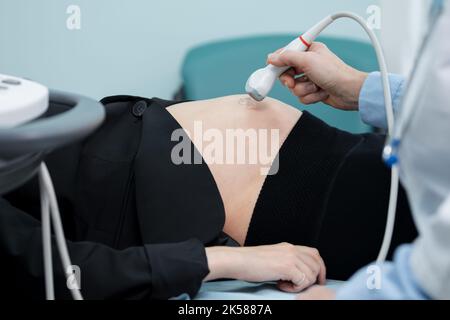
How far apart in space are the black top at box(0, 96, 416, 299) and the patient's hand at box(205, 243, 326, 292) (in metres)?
0.04

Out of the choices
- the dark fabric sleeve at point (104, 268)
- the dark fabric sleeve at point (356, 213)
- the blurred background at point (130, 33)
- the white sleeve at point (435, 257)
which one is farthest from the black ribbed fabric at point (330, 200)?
the blurred background at point (130, 33)

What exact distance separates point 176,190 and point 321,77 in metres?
0.35

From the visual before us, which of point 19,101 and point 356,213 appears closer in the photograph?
Result: point 19,101

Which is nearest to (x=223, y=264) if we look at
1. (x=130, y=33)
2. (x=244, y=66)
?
(x=244, y=66)

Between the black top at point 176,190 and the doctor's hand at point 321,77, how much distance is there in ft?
0.23

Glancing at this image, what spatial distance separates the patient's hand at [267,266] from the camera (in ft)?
3.32

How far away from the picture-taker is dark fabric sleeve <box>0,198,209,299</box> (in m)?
0.94

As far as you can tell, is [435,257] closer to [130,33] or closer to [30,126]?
[30,126]

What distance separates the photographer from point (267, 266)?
3.38 feet

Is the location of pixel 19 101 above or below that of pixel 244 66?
above

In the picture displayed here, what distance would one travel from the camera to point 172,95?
82.4 inches

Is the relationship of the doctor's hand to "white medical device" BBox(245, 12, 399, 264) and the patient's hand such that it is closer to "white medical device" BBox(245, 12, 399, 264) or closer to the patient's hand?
"white medical device" BBox(245, 12, 399, 264)

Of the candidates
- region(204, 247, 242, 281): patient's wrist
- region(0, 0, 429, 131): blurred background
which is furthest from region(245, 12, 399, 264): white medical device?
region(0, 0, 429, 131): blurred background

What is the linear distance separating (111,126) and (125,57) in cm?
89
